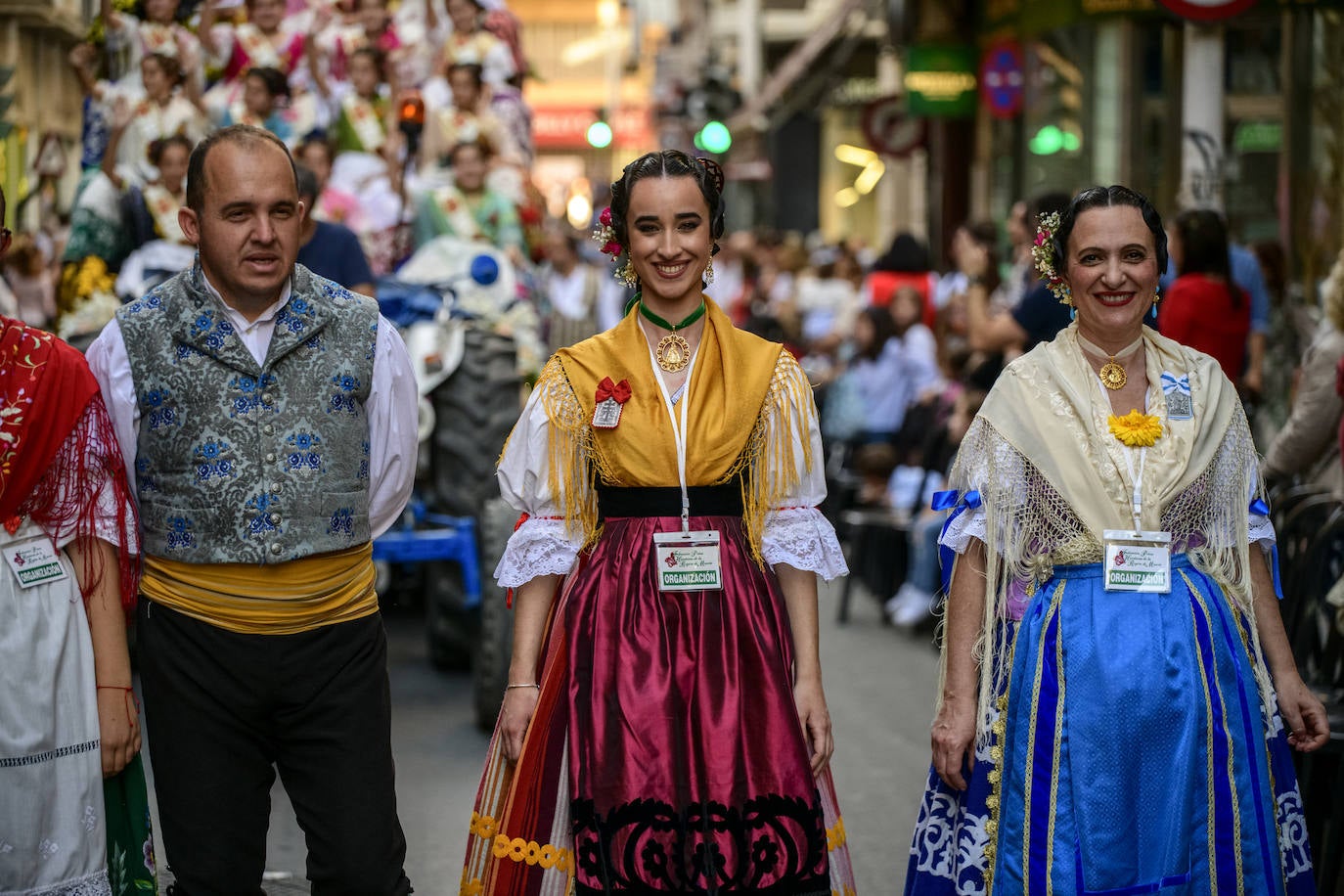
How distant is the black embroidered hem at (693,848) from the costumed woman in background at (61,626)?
3.29 ft

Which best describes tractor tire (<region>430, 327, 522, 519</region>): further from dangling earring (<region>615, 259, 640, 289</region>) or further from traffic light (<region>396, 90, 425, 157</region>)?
dangling earring (<region>615, 259, 640, 289</region>)

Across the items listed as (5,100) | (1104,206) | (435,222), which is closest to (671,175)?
(1104,206)

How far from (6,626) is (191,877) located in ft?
2.18

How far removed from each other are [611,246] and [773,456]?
0.63 meters

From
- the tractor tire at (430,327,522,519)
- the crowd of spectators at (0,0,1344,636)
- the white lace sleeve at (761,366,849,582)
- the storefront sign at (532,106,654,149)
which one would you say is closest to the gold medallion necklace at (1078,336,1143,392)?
the white lace sleeve at (761,366,849,582)

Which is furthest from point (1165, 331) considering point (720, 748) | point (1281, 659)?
point (720, 748)

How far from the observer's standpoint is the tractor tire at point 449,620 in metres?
8.00

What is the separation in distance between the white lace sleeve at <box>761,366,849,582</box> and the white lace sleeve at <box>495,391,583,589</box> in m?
0.43

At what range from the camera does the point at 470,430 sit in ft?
25.7

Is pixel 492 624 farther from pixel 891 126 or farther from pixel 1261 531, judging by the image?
pixel 891 126

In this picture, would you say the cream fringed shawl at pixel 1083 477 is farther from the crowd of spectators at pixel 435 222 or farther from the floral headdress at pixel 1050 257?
the crowd of spectators at pixel 435 222

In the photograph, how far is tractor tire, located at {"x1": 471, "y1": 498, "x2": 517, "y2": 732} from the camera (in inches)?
274

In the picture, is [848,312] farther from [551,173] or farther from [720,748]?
[551,173]

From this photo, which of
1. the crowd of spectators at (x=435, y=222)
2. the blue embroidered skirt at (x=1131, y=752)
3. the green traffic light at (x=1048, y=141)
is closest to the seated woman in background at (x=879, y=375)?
the crowd of spectators at (x=435, y=222)
